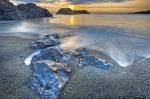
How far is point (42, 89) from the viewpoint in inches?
300

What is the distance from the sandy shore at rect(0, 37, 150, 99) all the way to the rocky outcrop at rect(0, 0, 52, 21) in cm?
6353

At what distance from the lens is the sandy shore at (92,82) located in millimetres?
7613

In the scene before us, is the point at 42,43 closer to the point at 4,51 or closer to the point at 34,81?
the point at 4,51

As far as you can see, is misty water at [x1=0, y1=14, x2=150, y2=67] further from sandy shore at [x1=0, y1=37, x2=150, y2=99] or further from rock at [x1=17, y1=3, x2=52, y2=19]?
rock at [x1=17, y1=3, x2=52, y2=19]

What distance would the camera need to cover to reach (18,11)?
86062mm

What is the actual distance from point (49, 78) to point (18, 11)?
81.5 meters

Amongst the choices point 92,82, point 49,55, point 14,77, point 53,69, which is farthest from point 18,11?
point 92,82

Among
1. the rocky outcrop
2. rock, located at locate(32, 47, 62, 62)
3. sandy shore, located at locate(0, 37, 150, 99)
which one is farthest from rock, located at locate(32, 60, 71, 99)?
the rocky outcrop

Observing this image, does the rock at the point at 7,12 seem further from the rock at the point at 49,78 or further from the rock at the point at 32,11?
the rock at the point at 49,78

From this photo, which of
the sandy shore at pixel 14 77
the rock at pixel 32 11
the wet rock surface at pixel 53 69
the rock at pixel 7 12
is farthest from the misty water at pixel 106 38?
the rock at pixel 32 11

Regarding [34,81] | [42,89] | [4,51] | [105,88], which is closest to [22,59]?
[4,51]

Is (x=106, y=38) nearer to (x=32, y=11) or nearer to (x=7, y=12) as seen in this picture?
(x=7, y=12)

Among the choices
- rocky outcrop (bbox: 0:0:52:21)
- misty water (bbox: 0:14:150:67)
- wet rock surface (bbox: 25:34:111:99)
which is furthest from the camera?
rocky outcrop (bbox: 0:0:52:21)

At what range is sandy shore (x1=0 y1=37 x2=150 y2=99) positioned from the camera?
7.61 metres
